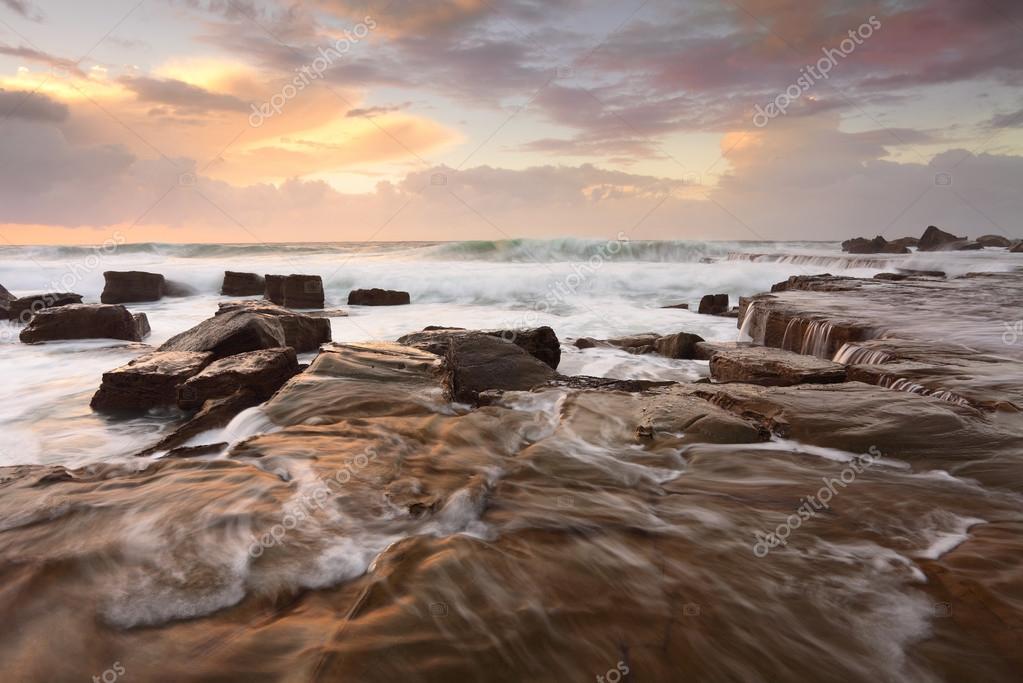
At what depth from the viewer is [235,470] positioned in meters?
3.17

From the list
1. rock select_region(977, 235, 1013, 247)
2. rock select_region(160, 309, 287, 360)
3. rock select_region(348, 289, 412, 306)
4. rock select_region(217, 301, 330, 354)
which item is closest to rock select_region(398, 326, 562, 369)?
rock select_region(160, 309, 287, 360)

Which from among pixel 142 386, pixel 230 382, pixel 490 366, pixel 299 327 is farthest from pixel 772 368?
pixel 299 327

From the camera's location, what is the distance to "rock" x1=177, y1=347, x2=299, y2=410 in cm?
550

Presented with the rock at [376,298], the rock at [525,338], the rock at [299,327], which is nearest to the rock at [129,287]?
the rock at [376,298]

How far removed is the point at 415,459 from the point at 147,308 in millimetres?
16188

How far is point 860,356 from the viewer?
630cm

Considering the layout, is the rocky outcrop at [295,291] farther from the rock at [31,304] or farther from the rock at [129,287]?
the rock at [129,287]

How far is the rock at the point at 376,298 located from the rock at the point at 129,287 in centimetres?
657

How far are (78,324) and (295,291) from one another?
6.30m

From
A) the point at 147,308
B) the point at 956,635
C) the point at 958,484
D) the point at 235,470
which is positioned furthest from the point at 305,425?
the point at 147,308

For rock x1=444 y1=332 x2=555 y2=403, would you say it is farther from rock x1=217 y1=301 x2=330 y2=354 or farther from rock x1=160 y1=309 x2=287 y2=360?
rock x1=217 y1=301 x2=330 y2=354

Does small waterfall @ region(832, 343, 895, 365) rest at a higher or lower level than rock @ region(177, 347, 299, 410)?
higher

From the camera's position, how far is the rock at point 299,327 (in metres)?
8.52

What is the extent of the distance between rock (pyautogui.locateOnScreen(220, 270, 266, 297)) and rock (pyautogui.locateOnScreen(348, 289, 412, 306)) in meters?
4.40
